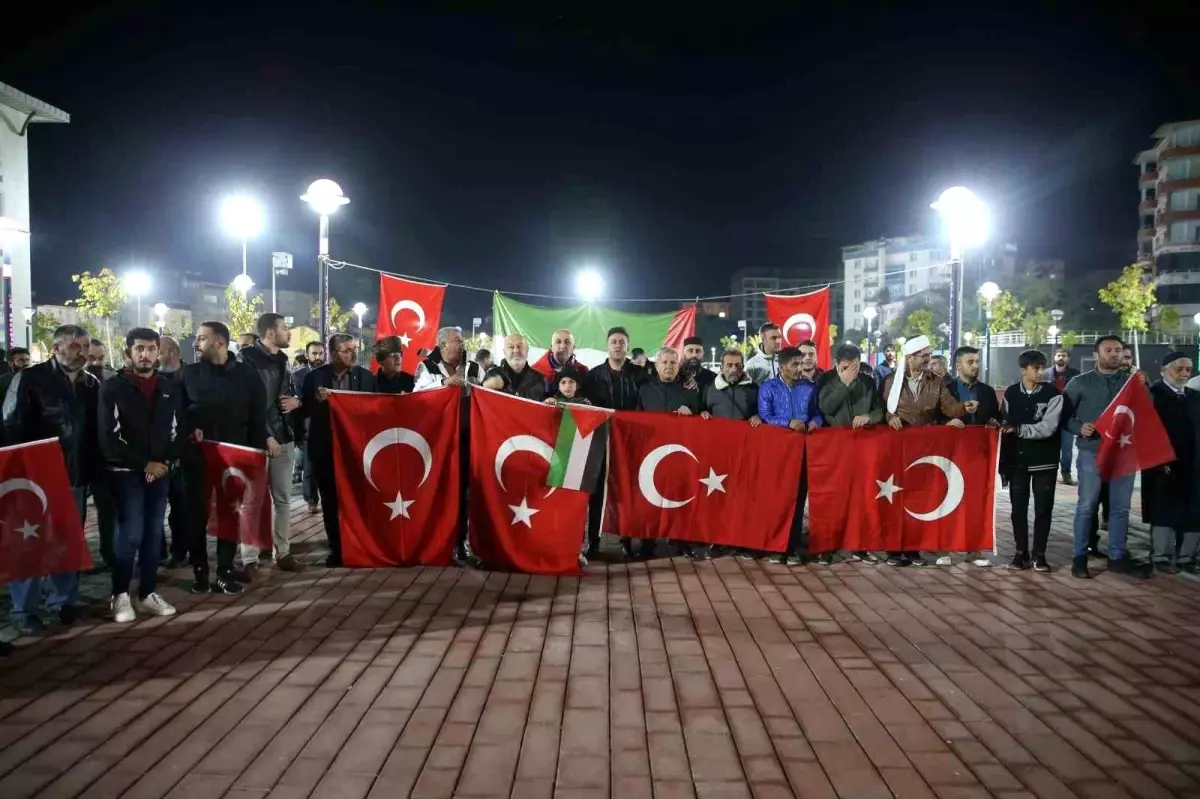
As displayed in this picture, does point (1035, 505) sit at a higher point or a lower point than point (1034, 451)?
lower

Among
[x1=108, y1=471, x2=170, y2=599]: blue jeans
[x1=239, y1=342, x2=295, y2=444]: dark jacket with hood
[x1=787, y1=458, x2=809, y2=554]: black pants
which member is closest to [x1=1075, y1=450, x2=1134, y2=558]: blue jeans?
[x1=787, y1=458, x2=809, y2=554]: black pants

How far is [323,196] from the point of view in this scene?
1066cm

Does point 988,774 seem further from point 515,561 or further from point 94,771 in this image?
point 515,561

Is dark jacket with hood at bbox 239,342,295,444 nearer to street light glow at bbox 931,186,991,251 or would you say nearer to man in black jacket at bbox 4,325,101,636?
man in black jacket at bbox 4,325,101,636

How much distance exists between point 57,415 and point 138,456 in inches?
29.0

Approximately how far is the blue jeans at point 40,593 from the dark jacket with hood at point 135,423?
33.6 inches

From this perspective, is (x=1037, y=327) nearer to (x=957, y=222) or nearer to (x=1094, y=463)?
(x=957, y=222)

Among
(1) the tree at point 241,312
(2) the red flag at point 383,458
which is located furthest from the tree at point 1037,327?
(2) the red flag at point 383,458

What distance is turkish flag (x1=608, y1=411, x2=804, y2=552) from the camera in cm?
765

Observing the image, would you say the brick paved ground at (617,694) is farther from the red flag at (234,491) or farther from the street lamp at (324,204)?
the street lamp at (324,204)

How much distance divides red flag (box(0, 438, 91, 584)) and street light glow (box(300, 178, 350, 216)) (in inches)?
227

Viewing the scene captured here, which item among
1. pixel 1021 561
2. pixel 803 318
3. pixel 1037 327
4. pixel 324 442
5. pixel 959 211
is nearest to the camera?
pixel 324 442

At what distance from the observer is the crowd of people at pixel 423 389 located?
583 centimetres

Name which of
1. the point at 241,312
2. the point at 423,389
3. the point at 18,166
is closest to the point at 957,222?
the point at 423,389
